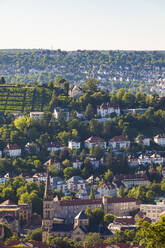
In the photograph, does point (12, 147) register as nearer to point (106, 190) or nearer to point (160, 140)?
point (106, 190)

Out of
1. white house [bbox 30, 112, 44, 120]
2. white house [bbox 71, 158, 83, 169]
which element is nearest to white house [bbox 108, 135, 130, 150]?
white house [bbox 71, 158, 83, 169]

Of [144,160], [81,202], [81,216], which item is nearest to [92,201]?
[81,202]

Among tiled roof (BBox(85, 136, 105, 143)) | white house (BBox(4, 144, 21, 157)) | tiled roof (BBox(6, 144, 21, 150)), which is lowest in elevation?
white house (BBox(4, 144, 21, 157))

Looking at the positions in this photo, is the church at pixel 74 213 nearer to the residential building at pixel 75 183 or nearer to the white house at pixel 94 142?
the residential building at pixel 75 183

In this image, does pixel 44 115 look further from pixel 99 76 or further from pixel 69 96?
pixel 99 76

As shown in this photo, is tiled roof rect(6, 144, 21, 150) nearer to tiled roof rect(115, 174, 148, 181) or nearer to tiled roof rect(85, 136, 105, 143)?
tiled roof rect(85, 136, 105, 143)

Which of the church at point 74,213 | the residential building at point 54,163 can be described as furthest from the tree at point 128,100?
the church at point 74,213
